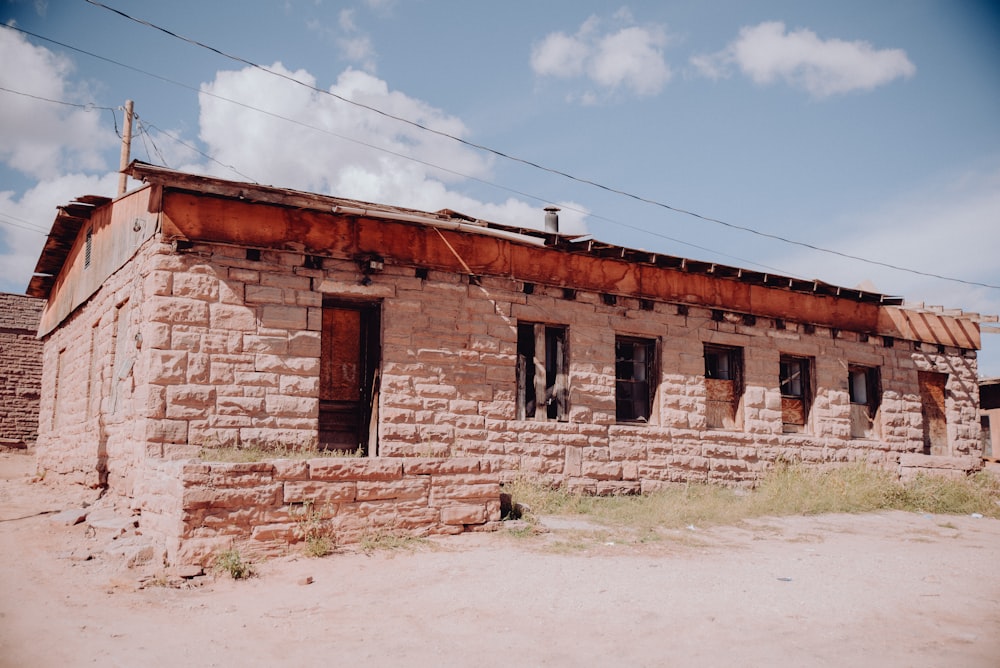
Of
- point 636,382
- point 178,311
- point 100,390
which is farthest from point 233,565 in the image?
point 636,382

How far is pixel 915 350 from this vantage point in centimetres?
1497

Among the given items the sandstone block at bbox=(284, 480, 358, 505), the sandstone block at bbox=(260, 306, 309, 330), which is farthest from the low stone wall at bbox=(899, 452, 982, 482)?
the sandstone block at bbox=(260, 306, 309, 330)

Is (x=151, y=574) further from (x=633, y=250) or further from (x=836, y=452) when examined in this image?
(x=836, y=452)

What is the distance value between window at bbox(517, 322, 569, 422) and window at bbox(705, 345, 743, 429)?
2.88m

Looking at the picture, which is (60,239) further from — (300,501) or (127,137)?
(300,501)

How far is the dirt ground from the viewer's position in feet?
15.2

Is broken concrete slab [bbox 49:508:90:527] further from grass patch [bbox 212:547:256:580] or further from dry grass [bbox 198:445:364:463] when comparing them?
grass patch [bbox 212:547:256:580]

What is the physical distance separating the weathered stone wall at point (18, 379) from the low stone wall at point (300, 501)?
13.0 metres

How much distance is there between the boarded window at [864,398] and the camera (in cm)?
1413

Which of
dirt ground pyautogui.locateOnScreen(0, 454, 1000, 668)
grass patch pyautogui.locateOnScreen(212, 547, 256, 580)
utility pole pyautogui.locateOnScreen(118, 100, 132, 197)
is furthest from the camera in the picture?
utility pole pyautogui.locateOnScreen(118, 100, 132, 197)

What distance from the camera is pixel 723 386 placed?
12805mm

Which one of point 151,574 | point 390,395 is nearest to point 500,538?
point 390,395

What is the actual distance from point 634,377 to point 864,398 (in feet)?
17.7

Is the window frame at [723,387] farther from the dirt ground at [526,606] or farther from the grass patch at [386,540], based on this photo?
the grass patch at [386,540]
